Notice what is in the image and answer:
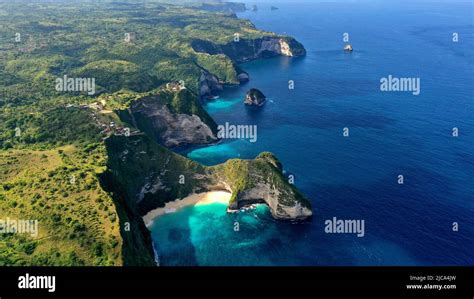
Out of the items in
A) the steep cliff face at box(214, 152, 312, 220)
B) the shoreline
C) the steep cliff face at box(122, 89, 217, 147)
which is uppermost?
the steep cliff face at box(122, 89, 217, 147)

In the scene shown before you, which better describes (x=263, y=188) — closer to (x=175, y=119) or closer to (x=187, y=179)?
(x=187, y=179)

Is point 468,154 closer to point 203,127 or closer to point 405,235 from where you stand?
point 405,235

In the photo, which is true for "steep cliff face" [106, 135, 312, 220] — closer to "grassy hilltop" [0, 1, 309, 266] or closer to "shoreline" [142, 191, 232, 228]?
"grassy hilltop" [0, 1, 309, 266]

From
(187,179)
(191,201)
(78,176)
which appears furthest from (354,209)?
(78,176)

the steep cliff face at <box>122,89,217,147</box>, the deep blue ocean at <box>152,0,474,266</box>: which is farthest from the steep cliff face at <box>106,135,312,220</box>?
the steep cliff face at <box>122,89,217,147</box>

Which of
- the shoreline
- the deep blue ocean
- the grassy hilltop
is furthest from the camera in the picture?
the shoreline
